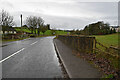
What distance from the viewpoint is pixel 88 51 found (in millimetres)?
7453

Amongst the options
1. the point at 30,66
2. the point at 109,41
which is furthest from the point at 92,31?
the point at 30,66

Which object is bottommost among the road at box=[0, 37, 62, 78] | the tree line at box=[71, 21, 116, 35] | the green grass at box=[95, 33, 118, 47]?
the road at box=[0, 37, 62, 78]

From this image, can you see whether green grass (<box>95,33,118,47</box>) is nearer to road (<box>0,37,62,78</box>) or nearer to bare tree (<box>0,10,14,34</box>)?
road (<box>0,37,62,78</box>)

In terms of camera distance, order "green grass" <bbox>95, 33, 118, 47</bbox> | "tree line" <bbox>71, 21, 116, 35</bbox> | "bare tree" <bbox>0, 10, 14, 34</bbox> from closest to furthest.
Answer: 1. "green grass" <bbox>95, 33, 118, 47</bbox>
2. "tree line" <bbox>71, 21, 116, 35</bbox>
3. "bare tree" <bbox>0, 10, 14, 34</bbox>

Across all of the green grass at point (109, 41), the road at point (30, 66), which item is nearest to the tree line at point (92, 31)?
the green grass at point (109, 41)

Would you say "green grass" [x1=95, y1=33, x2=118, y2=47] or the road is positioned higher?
"green grass" [x1=95, y1=33, x2=118, y2=47]

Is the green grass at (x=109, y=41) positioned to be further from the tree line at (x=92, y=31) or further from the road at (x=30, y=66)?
the road at (x=30, y=66)

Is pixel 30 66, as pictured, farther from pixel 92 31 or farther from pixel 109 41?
pixel 92 31

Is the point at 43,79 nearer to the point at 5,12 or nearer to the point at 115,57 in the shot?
the point at 115,57

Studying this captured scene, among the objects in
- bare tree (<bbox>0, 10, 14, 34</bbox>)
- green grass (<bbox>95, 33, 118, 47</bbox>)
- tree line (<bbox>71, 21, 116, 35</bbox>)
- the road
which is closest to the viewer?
the road

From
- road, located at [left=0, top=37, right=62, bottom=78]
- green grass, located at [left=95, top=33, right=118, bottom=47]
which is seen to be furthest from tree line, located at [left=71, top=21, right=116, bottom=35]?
road, located at [left=0, top=37, right=62, bottom=78]

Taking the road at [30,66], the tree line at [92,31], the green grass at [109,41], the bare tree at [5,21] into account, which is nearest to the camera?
the road at [30,66]

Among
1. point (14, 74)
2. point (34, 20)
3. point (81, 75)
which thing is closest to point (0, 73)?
point (14, 74)

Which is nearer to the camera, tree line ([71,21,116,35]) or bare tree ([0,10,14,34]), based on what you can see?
tree line ([71,21,116,35])
